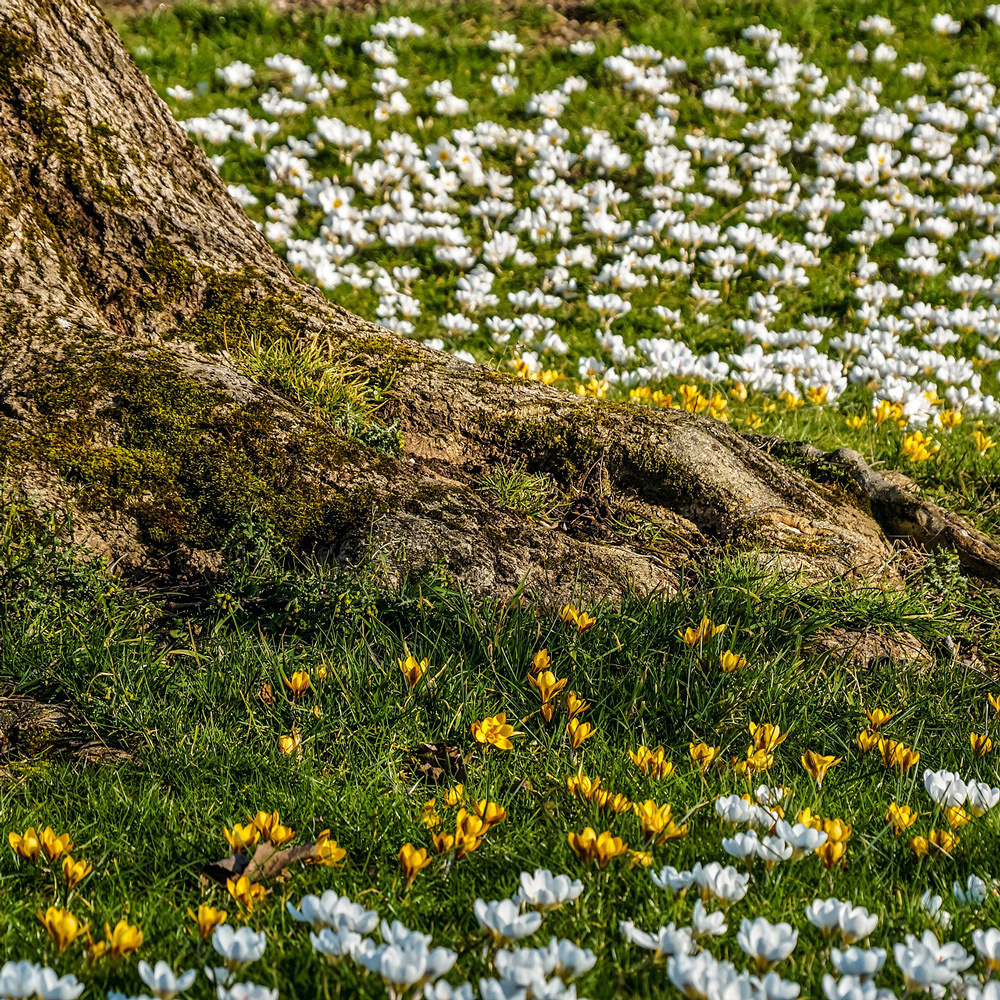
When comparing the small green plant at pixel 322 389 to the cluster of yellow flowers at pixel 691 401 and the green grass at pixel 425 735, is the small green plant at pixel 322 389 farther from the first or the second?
the cluster of yellow flowers at pixel 691 401

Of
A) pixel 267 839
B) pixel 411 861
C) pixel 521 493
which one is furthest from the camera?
pixel 521 493

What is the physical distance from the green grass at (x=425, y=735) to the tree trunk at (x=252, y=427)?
0.22m

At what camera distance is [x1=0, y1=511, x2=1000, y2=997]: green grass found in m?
2.42

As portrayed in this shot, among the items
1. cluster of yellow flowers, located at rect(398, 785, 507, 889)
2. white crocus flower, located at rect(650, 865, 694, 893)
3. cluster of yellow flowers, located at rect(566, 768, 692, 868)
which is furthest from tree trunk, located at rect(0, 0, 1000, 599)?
white crocus flower, located at rect(650, 865, 694, 893)

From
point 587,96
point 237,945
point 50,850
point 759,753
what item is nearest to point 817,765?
point 759,753

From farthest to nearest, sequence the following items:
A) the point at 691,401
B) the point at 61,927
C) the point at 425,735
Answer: the point at 691,401
the point at 425,735
the point at 61,927

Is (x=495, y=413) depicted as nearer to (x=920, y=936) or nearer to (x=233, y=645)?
(x=233, y=645)

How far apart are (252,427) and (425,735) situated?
1389 mm

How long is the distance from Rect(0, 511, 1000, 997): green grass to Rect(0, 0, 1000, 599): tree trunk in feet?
0.71

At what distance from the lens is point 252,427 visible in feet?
13.0

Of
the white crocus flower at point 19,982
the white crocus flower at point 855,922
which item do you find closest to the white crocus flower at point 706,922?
the white crocus flower at point 855,922

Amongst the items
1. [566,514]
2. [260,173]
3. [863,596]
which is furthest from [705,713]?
[260,173]

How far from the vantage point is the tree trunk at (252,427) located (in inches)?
150

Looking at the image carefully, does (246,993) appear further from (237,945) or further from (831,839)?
(831,839)
